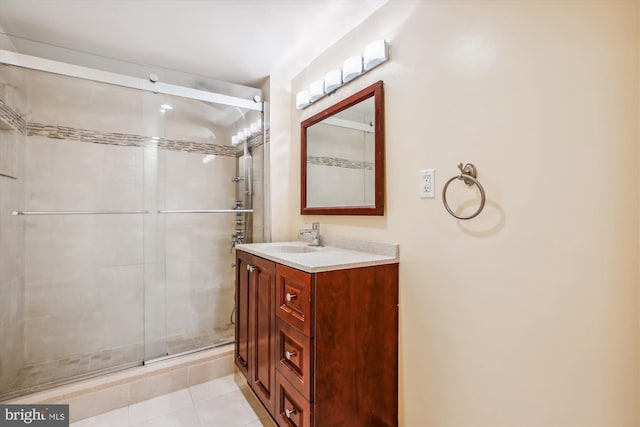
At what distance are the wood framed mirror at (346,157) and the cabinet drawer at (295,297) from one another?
1.71 ft

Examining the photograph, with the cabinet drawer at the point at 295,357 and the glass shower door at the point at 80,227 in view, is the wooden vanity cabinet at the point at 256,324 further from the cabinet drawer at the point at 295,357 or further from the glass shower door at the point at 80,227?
the glass shower door at the point at 80,227

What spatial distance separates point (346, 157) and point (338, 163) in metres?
0.08

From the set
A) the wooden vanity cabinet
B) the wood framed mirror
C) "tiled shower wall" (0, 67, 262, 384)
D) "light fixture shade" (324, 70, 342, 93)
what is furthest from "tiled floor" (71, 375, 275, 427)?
"light fixture shade" (324, 70, 342, 93)

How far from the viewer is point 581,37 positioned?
2.72ft

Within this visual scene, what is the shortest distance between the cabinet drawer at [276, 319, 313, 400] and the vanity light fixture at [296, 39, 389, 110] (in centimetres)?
129

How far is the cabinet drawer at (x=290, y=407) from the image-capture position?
45.6 inches

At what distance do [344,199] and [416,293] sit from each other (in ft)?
2.18

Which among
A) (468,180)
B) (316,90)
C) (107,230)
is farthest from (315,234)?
(107,230)

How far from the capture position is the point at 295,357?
1.25m

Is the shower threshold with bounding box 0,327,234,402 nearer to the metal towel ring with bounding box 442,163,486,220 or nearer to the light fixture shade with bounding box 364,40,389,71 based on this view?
the metal towel ring with bounding box 442,163,486,220

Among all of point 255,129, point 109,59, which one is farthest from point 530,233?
point 109,59

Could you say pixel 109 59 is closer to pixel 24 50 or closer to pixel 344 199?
pixel 24 50

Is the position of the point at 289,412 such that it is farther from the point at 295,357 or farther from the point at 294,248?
the point at 294,248

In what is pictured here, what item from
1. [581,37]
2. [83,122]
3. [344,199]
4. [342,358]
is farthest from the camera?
[83,122]
